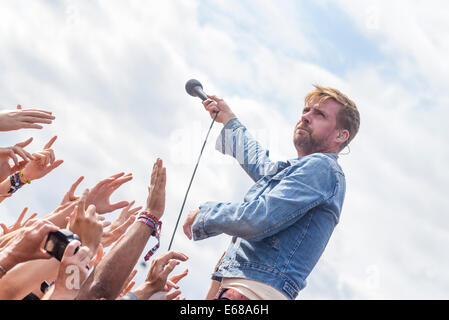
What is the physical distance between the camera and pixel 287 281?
3281 millimetres

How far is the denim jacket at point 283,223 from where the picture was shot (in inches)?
128

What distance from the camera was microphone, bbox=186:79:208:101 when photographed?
4543 millimetres

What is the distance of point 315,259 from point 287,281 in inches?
12.3

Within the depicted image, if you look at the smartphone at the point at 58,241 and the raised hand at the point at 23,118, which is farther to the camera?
the raised hand at the point at 23,118

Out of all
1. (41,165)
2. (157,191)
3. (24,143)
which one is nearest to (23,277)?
(157,191)

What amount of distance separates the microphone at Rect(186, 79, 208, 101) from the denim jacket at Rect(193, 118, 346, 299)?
4.04 feet

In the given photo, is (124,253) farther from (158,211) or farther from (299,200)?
(299,200)

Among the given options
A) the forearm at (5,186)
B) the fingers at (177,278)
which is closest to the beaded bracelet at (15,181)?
the forearm at (5,186)

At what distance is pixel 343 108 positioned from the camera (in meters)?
4.09

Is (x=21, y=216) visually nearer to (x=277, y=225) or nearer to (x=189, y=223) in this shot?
(x=189, y=223)

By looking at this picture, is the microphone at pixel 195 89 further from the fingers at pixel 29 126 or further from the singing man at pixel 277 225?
the fingers at pixel 29 126

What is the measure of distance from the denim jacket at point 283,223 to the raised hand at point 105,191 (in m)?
1.66

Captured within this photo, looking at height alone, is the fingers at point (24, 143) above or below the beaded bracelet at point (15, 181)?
above

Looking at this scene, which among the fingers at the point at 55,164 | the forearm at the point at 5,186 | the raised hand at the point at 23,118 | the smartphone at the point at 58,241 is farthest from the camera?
the fingers at the point at 55,164
